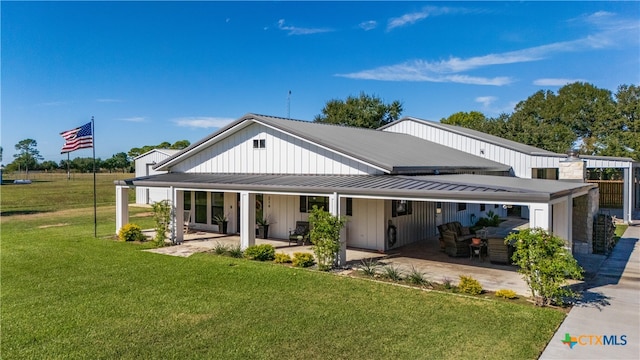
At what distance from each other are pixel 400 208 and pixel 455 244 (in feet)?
7.92

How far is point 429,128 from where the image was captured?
76.6ft

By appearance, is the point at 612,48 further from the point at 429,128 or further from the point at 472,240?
the point at 472,240

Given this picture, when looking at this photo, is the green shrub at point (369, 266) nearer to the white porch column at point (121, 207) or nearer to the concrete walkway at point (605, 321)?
the concrete walkway at point (605, 321)

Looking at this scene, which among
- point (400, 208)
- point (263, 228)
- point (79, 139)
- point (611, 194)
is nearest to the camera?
point (400, 208)

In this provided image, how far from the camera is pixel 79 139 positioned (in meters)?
16.2

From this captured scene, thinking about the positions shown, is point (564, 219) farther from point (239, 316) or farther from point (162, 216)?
point (162, 216)

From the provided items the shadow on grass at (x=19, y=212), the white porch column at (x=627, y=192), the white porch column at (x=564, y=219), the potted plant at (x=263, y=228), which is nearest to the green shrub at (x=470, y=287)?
the white porch column at (x=564, y=219)

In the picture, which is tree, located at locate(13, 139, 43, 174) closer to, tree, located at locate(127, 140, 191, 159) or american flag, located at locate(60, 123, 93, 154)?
tree, located at locate(127, 140, 191, 159)

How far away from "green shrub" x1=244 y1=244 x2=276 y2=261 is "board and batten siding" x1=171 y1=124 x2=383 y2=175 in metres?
3.41

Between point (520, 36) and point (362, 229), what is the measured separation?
16439 millimetres

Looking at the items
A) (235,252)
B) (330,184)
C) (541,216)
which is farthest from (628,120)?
(235,252)

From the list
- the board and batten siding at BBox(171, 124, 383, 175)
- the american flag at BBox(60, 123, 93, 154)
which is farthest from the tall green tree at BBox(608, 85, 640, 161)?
the american flag at BBox(60, 123, 93, 154)

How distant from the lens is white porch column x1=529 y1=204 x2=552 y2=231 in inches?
319

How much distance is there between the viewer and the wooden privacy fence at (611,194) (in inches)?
1009
